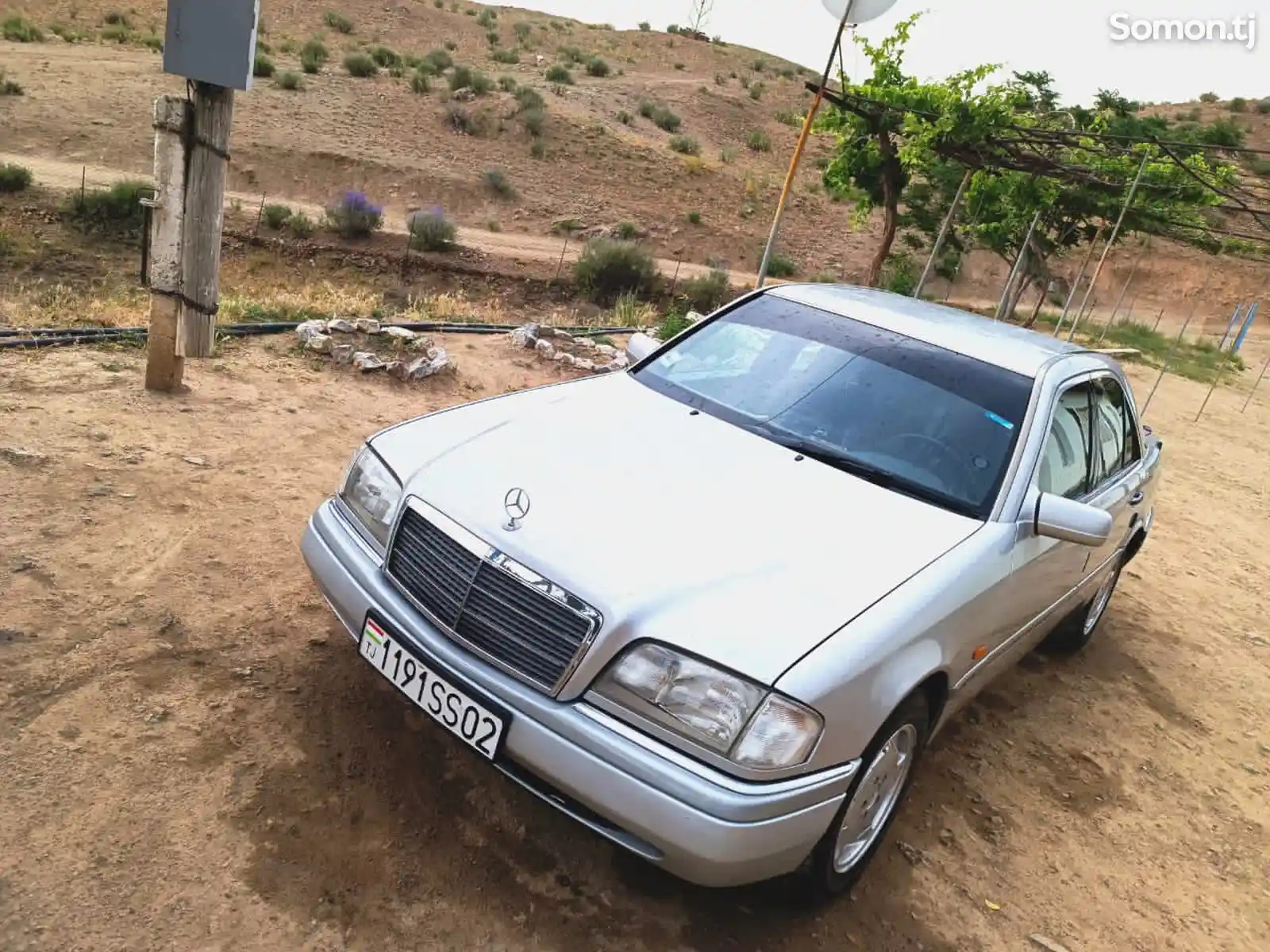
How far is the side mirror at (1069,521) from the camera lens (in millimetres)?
2787

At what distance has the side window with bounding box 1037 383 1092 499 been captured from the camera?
124 inches

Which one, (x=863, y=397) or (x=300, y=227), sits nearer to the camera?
(x=863, y=397)

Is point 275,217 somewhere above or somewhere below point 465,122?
below

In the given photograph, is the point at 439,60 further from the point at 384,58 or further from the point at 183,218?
the point at 183,218

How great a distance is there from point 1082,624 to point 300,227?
1795cm

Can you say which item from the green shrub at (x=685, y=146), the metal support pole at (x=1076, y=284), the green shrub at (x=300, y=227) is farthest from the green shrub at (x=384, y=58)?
the metal support pole at (x=1076, y=284)

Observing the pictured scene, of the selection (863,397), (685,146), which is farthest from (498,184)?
(863,397)

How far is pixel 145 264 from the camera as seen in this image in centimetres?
482

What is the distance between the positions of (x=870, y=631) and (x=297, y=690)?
6.15 ft

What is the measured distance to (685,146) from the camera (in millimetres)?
35375

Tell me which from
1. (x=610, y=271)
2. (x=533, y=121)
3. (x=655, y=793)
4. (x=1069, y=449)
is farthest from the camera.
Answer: (x=533, y=121)

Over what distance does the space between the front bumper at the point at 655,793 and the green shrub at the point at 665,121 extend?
4027cm

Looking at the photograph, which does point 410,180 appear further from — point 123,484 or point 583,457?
point 583,457

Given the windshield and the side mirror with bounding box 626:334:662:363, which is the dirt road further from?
the windshield
